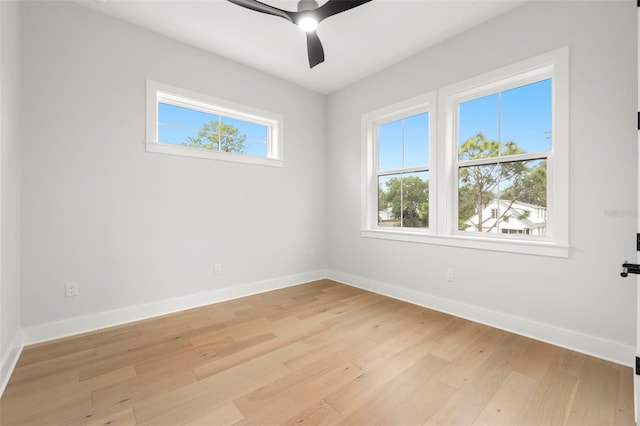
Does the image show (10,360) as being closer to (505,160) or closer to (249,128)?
(249,128)

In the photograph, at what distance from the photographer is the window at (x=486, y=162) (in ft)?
→ 7.46

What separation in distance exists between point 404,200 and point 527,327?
1727mm

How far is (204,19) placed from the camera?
259 centimetres

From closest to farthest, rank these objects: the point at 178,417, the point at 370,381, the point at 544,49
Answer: the point at 178,417, the point at 370,381, the point at 544,49

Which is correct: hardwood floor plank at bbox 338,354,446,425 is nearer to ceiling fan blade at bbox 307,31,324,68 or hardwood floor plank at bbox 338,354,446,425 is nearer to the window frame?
the window frame

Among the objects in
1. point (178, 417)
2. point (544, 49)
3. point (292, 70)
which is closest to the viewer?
point (178, 417)

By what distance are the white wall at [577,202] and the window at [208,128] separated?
204cm

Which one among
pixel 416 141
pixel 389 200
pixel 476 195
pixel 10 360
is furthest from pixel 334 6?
pixel 10 360

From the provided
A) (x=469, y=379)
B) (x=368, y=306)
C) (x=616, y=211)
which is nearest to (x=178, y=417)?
(x=469, y=379)

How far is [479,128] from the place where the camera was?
279cm

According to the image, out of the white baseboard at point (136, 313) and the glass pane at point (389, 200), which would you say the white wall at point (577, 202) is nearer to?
the glass pane at point (389, 200)

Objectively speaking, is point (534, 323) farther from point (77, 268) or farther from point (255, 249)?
point (77, 268)

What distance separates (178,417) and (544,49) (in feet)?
11.8

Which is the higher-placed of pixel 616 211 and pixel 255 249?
pixel 616 211
